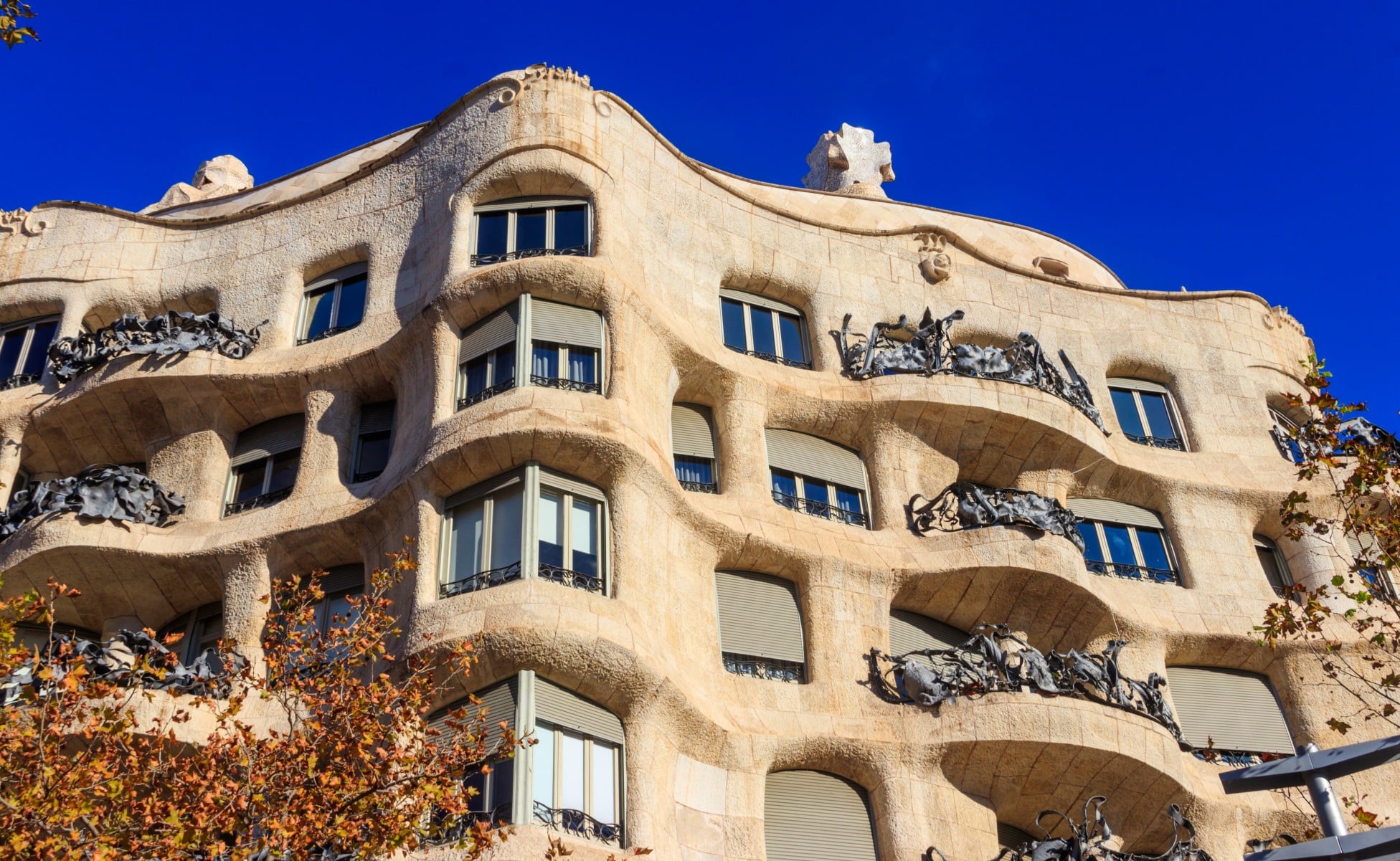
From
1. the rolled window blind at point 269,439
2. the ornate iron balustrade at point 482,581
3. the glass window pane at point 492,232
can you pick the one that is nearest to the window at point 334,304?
the rolled window blind at point 269,439

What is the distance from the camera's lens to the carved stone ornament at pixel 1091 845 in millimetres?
17219

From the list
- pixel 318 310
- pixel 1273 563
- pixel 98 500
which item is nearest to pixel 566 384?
pixel 318 310

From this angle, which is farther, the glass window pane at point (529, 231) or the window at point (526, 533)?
the glass window pane at point (529, 231)

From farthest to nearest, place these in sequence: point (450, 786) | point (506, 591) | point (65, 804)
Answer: point (506, 591)
point (450, 786)
point (65, 804)

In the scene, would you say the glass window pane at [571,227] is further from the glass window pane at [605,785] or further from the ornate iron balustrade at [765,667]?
the glass window pane at [605,785]

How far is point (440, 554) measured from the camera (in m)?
18.5

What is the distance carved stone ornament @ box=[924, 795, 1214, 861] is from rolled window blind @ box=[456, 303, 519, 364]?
336 inches

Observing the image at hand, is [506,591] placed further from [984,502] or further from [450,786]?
[984,502]

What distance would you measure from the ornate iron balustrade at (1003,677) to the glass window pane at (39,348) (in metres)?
13.6

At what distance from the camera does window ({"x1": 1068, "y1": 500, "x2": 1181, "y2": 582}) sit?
23.0 metres

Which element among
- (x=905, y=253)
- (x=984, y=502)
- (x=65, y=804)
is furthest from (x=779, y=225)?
(x=65, y=804)

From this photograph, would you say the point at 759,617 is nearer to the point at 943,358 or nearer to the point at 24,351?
the point at 943,358

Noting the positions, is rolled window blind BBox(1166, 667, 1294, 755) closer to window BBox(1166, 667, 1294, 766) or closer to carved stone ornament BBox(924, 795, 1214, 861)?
window BBox(1166, 667, 1294, 766)

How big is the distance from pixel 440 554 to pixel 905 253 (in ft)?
35.6
